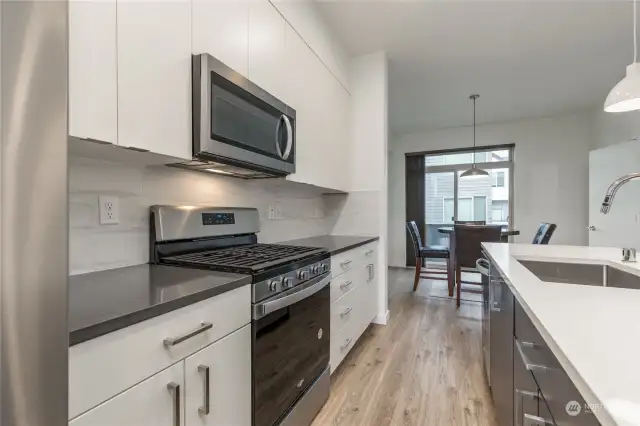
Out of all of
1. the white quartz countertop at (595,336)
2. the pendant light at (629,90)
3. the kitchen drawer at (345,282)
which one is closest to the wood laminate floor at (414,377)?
the kitchen drawer at (345,282)

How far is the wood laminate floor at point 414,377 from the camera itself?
167cm

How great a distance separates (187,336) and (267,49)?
152 centimetres

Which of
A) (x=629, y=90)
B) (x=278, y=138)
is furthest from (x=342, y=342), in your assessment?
(x=629, y=90)

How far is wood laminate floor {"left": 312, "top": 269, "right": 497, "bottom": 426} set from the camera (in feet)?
5.49

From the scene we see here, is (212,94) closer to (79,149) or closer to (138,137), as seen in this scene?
(138,137)

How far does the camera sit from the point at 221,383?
39.7 inches

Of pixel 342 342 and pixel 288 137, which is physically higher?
pixel 288 137

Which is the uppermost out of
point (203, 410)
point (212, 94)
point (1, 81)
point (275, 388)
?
point (212, 94)

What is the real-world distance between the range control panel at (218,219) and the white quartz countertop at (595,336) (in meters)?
1.37

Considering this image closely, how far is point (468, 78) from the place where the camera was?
3574mm

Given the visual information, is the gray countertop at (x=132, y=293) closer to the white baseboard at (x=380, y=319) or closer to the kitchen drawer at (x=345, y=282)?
the kitchen drawer at (x=345, y=282)

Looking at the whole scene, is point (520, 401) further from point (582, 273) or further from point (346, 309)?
point (346, 309)

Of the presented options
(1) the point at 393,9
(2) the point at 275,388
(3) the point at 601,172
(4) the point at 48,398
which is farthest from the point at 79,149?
(3) the point at 601,172

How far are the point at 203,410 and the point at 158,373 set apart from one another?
233 millimetres
